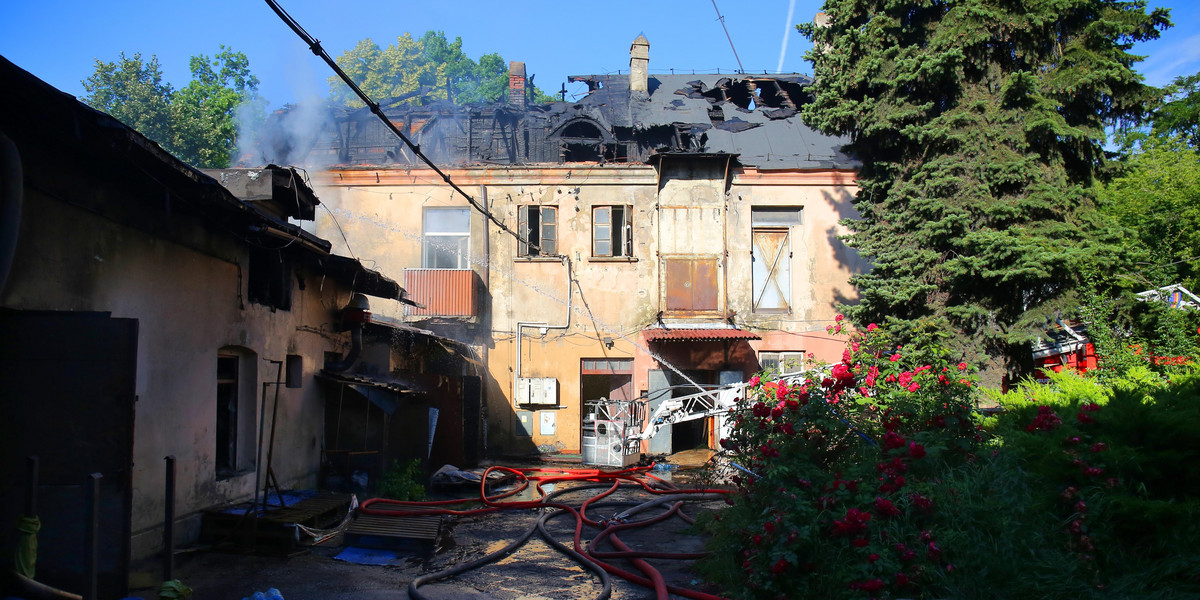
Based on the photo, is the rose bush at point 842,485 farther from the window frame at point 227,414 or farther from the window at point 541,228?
the window at point 541,228

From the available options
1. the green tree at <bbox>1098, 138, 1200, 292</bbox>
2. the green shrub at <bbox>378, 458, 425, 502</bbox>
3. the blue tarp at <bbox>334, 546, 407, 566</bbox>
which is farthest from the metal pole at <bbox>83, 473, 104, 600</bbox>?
the green tree at <bbox>1098, 138, 1200, 292</bbox>

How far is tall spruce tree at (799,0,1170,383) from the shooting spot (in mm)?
13703

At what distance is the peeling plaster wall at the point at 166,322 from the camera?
676cm

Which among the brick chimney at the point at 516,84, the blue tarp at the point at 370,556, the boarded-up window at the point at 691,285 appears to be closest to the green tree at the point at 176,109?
the brick chimney at the point at 516,84

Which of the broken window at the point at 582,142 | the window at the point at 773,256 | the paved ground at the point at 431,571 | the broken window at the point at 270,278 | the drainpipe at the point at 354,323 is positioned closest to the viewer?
the paved ground at the point at 431,571

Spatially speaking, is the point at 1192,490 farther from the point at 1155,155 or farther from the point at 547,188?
the point at 1155,155

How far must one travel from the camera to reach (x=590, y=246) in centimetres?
2380

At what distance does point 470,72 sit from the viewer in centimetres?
5412

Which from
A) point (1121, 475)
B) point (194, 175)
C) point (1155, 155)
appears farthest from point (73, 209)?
point (1155, 155)

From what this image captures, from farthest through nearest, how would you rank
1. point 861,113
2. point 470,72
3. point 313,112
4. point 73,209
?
point 470,72 → point 313,112 → point 861,113 → point 73,209

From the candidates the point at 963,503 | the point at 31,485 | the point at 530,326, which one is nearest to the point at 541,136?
the point at 530,326

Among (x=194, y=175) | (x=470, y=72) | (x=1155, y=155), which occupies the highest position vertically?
(x=470, y=72)

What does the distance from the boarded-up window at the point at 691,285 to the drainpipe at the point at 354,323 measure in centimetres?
1104

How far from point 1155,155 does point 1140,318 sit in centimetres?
1582
